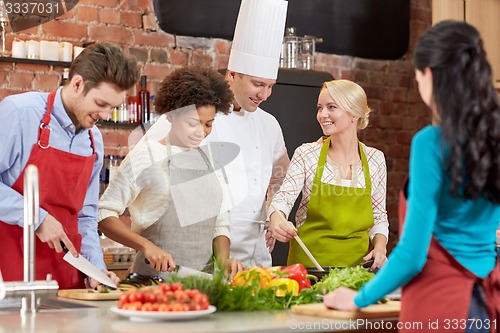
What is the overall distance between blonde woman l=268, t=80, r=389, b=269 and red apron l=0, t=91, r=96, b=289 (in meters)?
0.73

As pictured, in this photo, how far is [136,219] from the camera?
2887mm

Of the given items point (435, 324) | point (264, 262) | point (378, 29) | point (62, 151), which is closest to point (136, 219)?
point (62, 151)

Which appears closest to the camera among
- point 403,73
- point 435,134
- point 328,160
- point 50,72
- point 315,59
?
point 435,134

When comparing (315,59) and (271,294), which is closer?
(271,294)

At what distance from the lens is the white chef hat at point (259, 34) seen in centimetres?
361

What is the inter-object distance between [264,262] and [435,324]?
1.60 meters

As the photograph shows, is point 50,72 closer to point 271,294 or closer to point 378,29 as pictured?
point 378,29

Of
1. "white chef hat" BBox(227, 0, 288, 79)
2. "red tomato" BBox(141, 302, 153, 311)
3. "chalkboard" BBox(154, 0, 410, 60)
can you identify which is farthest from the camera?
"chalkboard" BBox(154, 0, 410, 60)

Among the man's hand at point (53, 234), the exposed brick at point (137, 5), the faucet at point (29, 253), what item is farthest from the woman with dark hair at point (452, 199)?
the exposed brick at point (137, 5)

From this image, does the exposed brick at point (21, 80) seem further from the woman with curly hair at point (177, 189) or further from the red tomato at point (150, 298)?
the red tomato at point (150, 298)

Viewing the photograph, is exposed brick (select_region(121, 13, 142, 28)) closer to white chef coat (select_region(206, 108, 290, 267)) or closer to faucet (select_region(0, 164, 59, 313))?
white chef coat (select_region(206, 108, 290, 267))

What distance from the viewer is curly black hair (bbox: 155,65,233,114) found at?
2902 mm

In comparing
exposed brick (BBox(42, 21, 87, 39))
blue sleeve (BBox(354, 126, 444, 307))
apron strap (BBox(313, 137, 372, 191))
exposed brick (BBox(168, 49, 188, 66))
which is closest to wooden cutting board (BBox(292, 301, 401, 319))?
blue sleeve (BBox(354, 126, 444, 307))

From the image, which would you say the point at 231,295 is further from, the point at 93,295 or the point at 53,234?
the point at 53,234
